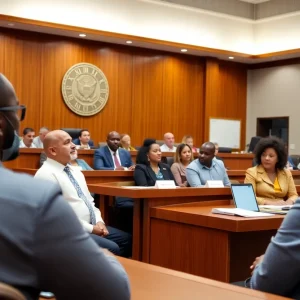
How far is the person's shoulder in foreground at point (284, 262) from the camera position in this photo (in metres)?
1.68

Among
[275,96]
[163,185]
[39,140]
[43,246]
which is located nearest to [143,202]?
[163,185]

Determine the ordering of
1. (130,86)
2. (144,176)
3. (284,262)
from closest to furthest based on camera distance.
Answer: (284,262), (144,176), (130,86)

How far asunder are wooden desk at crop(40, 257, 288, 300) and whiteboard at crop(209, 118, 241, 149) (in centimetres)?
1197

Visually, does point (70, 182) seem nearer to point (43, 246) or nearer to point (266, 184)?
point (266, 184)

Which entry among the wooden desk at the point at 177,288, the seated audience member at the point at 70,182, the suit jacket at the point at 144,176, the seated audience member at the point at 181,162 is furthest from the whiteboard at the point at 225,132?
the wooden desk at the point at 177,288

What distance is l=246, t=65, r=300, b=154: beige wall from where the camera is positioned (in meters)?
13.7

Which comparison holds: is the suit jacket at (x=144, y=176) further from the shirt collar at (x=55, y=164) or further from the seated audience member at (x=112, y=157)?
the shirt collar at (x=55, y=164)

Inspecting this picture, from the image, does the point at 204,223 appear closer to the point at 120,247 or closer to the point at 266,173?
the point at 120,247

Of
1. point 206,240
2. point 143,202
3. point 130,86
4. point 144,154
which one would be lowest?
point 206,240

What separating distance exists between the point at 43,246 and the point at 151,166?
5.29 m

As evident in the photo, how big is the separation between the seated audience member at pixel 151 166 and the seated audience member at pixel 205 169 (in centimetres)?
30

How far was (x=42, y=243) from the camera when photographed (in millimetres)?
967

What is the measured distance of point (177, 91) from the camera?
44.1ft

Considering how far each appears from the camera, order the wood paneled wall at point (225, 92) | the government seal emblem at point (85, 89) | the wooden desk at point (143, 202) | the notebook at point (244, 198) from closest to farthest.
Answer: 1. the notebook at point (244, 198)
2. the wooden desk at point (143, 202)
3. the government seal emblem at point (85, 89)
4. the wood paneled wall at point (225, 92)
